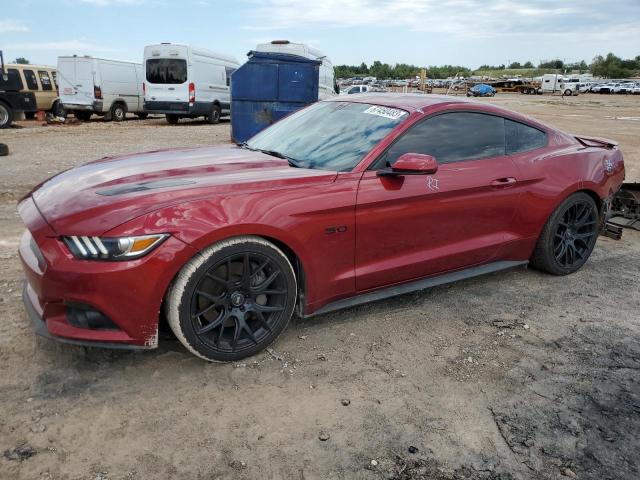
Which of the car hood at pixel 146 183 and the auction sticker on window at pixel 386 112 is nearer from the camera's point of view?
the car hood at pixel 146 183

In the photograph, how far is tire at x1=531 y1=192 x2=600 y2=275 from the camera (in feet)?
14.2

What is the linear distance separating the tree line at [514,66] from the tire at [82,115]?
2960 inches

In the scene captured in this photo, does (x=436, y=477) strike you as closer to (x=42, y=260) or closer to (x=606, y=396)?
(x=606, y=396)

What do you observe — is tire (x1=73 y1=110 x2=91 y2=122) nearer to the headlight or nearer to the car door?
the car door

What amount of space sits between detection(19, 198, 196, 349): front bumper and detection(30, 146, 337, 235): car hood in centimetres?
15

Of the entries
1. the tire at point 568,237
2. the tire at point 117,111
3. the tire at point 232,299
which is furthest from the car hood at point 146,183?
the tire at point 117,111

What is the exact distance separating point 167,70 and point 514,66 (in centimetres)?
16025

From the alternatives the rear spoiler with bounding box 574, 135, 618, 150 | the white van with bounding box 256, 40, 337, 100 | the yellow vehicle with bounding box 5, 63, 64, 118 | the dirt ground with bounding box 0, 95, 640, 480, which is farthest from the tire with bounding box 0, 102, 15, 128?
the rear spoiler with bounding box 574, 135, 618, 150

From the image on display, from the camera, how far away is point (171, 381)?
2.86 meters

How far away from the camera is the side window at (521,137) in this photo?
408cm

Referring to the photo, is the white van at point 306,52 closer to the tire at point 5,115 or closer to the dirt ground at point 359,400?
the tire at point 5,115

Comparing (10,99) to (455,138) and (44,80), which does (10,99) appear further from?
(455,138)

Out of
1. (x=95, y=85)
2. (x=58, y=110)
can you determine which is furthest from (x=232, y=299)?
(x=58, y=110)

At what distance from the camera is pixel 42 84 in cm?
1875
